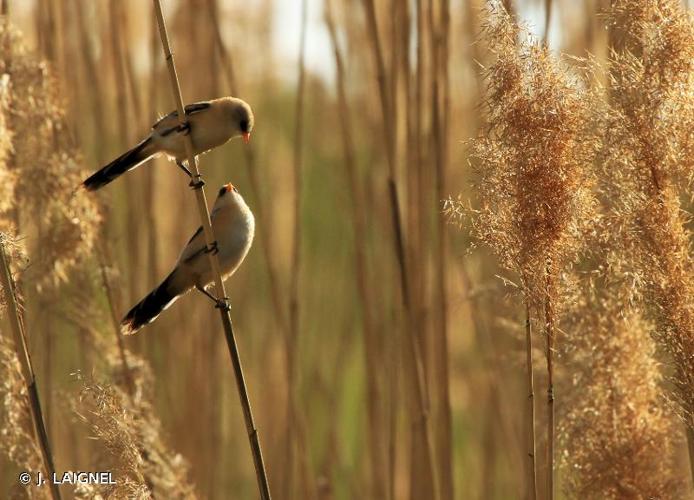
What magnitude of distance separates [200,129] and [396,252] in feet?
1.91

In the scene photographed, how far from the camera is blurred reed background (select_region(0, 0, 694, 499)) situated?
1469mm

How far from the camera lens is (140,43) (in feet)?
11.7

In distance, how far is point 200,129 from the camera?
7.76 feet

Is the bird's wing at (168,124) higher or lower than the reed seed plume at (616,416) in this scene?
higher

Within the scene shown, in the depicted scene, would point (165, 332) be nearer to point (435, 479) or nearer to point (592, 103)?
point (435, 479)

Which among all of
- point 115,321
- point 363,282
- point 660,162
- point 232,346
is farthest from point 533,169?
point 363,282

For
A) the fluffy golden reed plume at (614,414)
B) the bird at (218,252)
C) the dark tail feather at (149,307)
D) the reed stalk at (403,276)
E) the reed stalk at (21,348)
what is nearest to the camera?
the reed stalk at (21,348)

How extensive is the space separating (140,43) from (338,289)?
1465 mm

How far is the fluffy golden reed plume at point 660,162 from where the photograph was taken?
1.41m

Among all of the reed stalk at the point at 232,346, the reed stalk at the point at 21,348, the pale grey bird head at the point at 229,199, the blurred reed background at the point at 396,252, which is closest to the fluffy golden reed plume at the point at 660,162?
the blurred reed background at the point at 396,252

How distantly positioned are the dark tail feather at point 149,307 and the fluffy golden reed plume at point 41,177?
0.18 m

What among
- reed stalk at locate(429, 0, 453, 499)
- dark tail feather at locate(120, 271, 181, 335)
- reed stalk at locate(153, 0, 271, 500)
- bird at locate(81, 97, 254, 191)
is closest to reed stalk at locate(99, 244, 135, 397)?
dark tail feather at locate(120, 271, 181, 335)

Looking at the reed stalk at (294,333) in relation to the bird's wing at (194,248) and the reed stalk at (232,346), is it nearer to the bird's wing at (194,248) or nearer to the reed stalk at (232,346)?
the bird's wing at (194,248)

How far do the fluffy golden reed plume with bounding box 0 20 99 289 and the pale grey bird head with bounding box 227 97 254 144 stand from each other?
0.41 metres
